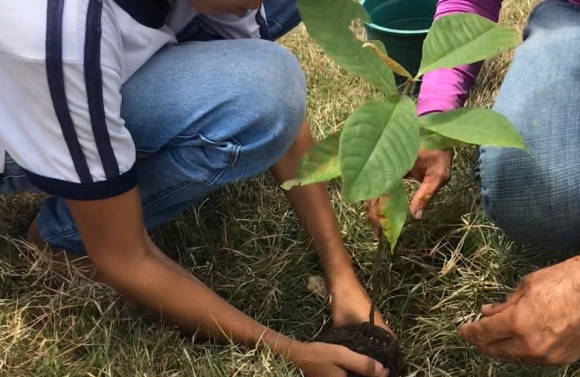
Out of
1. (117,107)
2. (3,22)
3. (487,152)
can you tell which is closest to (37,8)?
(3,22)

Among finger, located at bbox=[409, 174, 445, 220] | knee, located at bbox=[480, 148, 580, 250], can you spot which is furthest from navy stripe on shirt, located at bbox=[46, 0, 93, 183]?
knee, located at bbox=[480, 148, 580, 250]

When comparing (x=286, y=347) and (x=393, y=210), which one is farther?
(x=286, y=347)

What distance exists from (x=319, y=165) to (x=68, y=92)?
0.34 m

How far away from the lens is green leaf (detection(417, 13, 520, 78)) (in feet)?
2.70

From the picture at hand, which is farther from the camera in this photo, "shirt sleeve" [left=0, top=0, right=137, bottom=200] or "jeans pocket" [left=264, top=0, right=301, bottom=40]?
"jeans pocket" [left=264, top=0, right=301, bottom=40]

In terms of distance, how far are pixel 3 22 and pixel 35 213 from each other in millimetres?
673

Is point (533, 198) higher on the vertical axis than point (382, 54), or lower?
lower

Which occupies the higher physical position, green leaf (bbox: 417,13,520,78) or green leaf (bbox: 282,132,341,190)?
green leaf (bbox: 417,13,520,78)

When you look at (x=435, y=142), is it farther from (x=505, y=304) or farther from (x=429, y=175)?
(x=429, y=175)

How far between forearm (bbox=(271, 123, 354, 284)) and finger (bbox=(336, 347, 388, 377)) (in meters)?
0.20

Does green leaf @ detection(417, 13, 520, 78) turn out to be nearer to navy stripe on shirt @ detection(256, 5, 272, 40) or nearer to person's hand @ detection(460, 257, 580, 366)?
person's hand @ detection(460, 257, 580, 366)

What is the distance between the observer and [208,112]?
1135 millimetres

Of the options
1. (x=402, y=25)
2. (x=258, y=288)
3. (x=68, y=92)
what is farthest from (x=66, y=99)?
(x=402, y=25)

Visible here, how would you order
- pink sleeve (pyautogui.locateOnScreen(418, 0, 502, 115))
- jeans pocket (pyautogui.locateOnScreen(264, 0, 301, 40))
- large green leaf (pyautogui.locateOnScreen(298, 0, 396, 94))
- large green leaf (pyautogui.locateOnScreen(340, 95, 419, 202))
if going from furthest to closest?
jeans pocket (pyautogui.locateOnScreen(264, 0, 301, 40)), pink sleeve (pyautogui.locateOnScreen(418, 0, 502, 115)), large green leaf (pyautogui.locateOnScreen(298, 0, 396, 94)), large green leaf (pyautogui.locateOnScreen(340, 95, 419, 202))
